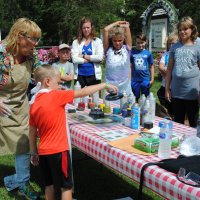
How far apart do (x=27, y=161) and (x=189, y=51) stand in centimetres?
213

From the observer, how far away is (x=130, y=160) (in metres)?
2.31

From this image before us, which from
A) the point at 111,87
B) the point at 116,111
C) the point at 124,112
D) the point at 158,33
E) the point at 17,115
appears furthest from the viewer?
the point at 158,33

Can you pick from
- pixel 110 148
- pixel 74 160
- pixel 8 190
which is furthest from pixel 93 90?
pixel 74 160

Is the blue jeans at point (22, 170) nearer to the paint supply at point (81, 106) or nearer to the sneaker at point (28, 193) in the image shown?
the sneaker at point (28, 193)

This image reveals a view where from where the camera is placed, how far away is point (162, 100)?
5445mm

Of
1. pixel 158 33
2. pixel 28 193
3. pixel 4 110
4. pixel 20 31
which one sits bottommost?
pixel 28 193

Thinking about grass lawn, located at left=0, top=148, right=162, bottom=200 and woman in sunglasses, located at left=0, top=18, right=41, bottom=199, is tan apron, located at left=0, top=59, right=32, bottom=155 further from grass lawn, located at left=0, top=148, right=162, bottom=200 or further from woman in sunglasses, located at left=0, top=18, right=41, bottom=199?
grass lawn, located at left=0, top=148, right=162, bottom=200

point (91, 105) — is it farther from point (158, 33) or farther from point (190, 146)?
point (158, 33)

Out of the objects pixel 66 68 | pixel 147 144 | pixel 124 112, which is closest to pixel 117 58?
pixel 66 68

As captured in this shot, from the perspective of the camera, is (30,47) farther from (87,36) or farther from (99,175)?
(87,36)

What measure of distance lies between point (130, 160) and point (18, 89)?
1.39 meters

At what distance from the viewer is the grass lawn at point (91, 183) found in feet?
11.7

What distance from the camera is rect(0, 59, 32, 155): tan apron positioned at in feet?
10.3

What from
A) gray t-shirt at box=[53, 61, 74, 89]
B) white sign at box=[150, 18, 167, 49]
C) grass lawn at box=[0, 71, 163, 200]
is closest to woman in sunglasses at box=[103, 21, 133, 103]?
gray t-shirt at box=[53, 61, 74, 89]
